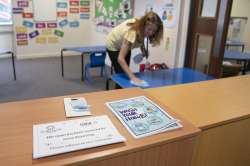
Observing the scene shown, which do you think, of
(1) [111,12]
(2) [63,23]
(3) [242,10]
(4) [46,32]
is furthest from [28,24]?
(3) [242,10]

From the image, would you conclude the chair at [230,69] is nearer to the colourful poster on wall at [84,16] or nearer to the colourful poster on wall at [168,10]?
the colourful poster on wall at [168,10]

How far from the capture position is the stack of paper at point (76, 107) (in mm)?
1052

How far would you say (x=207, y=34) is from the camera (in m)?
3.05

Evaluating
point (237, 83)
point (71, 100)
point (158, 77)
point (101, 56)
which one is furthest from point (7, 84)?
point (237, 83)

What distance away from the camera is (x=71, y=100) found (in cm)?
119

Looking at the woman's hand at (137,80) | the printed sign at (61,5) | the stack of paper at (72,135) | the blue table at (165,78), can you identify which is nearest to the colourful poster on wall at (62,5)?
the printed sign at (61,5)

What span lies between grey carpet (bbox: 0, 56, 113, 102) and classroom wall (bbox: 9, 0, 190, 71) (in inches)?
20.6

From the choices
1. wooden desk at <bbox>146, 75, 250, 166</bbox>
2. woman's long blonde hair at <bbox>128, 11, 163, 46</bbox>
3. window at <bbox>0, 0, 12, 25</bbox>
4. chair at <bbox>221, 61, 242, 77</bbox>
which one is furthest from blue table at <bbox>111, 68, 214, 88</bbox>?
window at <bbox>0, 0, 12, 25</bbox>

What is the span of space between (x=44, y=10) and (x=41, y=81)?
2543mm

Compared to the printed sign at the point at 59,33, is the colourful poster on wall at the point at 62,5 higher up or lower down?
higher up

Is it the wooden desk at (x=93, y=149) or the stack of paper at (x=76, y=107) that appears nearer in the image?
the wooden desk at (x=93, y=149)

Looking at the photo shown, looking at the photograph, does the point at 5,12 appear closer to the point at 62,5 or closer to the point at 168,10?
the point at 62,5

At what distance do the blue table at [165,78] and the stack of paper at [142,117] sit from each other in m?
0.97

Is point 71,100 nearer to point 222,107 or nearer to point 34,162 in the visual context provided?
point 34,162
